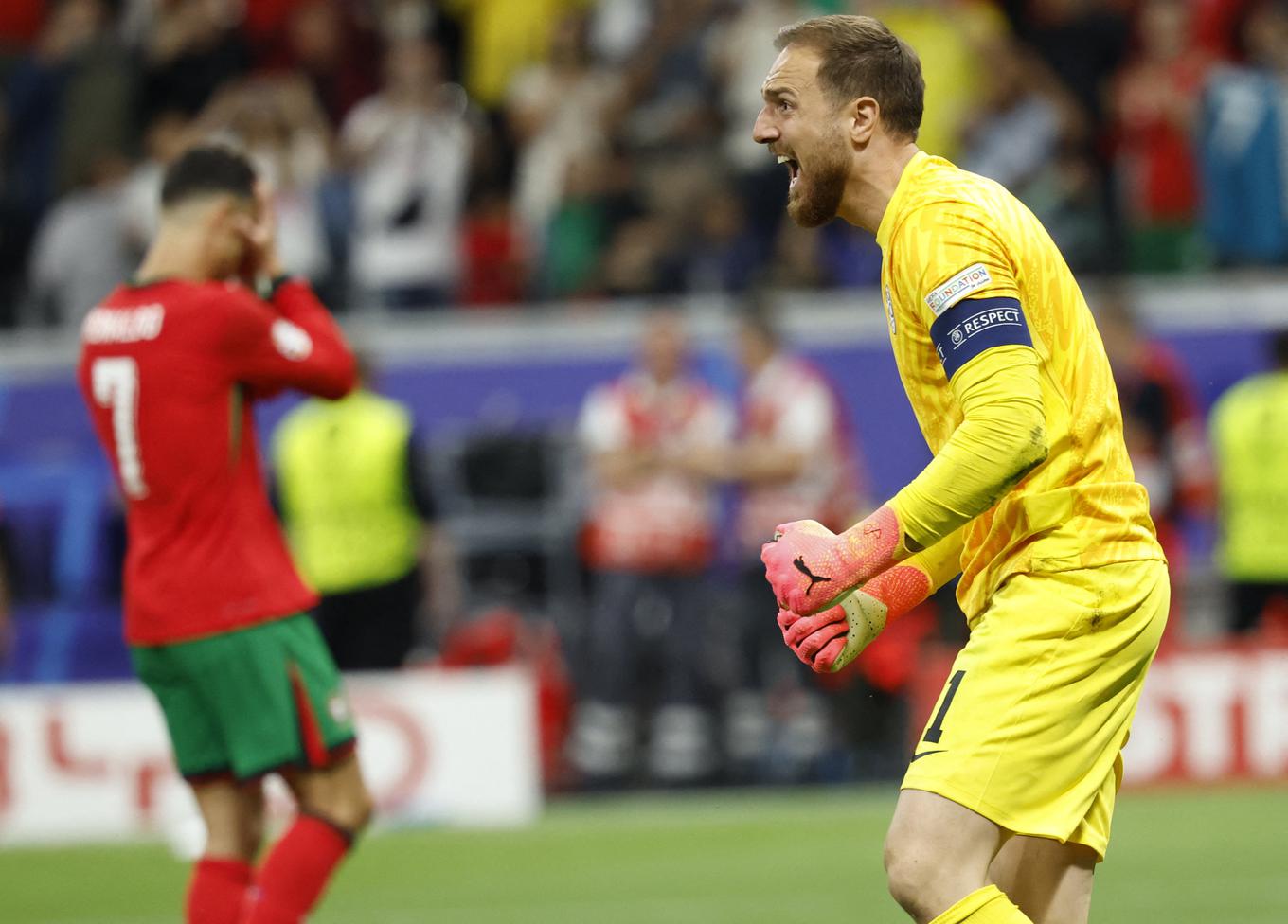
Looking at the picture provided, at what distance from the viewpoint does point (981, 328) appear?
414cm

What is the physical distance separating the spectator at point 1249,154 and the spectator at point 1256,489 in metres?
1.30

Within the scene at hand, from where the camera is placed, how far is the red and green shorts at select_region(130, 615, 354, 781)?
6.10m

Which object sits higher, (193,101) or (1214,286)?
(193,101)

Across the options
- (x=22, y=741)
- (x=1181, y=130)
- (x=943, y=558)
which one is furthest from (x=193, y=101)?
(x=943, y=558)

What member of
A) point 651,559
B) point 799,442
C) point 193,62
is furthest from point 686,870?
point 193,62

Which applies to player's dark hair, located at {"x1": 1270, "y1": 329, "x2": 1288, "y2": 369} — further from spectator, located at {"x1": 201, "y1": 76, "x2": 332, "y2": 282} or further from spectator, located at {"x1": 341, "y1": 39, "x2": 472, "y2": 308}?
spectator, located at {"x1": 201, "y1": 76, "x2": 332, "y2": 282}

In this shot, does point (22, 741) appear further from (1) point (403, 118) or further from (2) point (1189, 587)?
(2) point (1189, 587)

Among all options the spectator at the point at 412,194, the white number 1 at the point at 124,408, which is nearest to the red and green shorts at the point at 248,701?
the white number 1 at the point at 124,408

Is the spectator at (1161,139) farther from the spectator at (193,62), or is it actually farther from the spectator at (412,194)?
the spectator at (193,62)

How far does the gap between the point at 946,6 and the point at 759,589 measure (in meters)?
4.06

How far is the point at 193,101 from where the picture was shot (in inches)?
601

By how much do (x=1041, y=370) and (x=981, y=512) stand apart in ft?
1.20

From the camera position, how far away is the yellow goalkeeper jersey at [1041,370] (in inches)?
168

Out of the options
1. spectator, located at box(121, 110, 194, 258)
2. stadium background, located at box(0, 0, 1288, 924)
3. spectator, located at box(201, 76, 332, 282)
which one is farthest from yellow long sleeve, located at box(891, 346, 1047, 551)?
spectator, located at box(121, 110, 194, 258)
